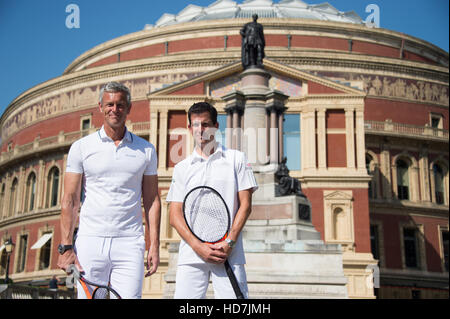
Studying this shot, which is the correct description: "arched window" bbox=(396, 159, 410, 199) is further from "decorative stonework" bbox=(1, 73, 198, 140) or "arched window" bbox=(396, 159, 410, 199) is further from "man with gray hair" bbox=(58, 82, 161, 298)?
"man with gray hair" bbox=(58, 82, 161, 298)

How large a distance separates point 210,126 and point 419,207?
120 feet

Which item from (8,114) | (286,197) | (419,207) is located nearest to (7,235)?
(8,114)

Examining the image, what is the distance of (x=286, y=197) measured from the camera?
15.2 metres

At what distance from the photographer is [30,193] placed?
44.8m

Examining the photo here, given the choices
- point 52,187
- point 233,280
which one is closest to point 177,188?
point 233,280

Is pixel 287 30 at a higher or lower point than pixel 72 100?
higher

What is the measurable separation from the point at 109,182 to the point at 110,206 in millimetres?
200

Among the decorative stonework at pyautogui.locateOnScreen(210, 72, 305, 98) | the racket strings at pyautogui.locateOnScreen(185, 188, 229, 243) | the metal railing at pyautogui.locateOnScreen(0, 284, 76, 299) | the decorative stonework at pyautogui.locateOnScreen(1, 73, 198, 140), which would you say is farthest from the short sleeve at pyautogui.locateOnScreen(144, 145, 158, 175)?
the decorative stonework at pyautogui.locateOnScreen(1, 73, 198, 140)

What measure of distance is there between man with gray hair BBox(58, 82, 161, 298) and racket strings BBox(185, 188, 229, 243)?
32cm

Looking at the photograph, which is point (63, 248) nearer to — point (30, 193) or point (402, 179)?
point (402, 179)

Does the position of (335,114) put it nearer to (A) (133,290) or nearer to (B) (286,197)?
(B) (286,197)

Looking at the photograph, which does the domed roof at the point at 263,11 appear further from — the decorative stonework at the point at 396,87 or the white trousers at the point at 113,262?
the white trousers at the point at 113,262

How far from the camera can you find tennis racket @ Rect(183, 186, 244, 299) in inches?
184

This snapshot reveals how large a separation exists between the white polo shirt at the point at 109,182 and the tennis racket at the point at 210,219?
44cm
